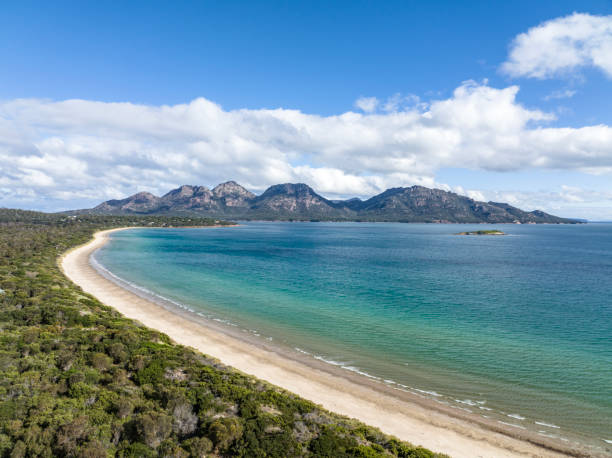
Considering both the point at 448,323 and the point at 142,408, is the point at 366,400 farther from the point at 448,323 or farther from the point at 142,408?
the point at 448,323

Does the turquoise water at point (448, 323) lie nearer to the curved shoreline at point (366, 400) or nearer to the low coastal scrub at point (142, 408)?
the curved shoreline at point (366, 400)

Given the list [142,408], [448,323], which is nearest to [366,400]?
[142,408]

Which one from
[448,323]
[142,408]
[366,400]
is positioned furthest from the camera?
[448,323]

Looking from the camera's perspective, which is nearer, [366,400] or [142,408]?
[142,408]

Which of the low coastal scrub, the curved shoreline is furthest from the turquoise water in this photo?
the low coastal scrub

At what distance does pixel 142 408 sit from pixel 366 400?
15.3 metres

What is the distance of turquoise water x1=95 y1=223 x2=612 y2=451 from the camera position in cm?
2580

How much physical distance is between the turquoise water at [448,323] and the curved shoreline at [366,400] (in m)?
1.96

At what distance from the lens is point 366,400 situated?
24422mm

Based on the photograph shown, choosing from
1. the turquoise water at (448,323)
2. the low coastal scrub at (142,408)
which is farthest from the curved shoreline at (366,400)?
the low coastal scrub at (142,408)

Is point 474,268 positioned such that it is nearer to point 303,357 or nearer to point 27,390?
point 303,357

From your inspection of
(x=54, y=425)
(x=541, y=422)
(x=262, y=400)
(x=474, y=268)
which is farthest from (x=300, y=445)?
(x=474, y=268)

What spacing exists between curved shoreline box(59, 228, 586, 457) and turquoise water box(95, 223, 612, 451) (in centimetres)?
196

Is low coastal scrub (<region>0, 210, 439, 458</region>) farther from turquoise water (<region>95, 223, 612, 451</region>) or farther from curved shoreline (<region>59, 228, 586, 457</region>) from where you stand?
turquoise water (<region>95, 223, 612, 451</region>)
